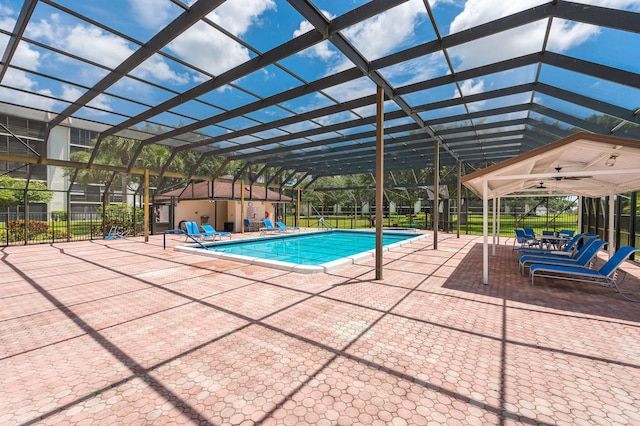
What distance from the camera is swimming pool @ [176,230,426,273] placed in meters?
8.04

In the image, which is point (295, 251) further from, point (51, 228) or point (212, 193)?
point (51, 228)

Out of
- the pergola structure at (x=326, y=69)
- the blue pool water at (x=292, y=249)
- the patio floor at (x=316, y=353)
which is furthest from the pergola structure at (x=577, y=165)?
the blue pool water at (x=292, y=249)

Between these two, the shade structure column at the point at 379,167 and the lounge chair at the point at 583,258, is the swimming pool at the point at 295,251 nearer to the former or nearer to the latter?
the shade structure column at the point at 379,167

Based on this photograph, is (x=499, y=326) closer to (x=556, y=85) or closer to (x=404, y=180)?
(x=556, y=85)

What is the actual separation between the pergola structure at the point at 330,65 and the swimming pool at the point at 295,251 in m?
3.37

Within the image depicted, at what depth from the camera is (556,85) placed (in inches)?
269

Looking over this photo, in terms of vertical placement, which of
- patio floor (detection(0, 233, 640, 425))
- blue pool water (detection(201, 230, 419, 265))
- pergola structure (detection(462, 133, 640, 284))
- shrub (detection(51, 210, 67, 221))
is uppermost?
pergola structure (detection(462, 133, 640, 284))

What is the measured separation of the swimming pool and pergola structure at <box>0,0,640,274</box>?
11.1 feet

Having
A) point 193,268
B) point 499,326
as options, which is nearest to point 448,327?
point 499,326

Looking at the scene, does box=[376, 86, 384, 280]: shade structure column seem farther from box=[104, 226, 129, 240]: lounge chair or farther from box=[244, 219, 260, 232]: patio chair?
box=[244, 219, 260, 232]: patio chair

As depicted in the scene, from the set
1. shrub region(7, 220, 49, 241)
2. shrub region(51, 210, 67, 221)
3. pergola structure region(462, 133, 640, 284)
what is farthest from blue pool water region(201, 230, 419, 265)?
shrub region(7, 220, 49, 241)

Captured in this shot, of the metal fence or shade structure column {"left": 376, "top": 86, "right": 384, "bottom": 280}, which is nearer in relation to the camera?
shade structure column {"left": 376, "top": 86, "right": 384, "bottom": 280}

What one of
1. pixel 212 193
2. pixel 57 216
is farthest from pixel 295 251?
pixel 57 216

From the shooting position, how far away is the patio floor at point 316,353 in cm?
240
